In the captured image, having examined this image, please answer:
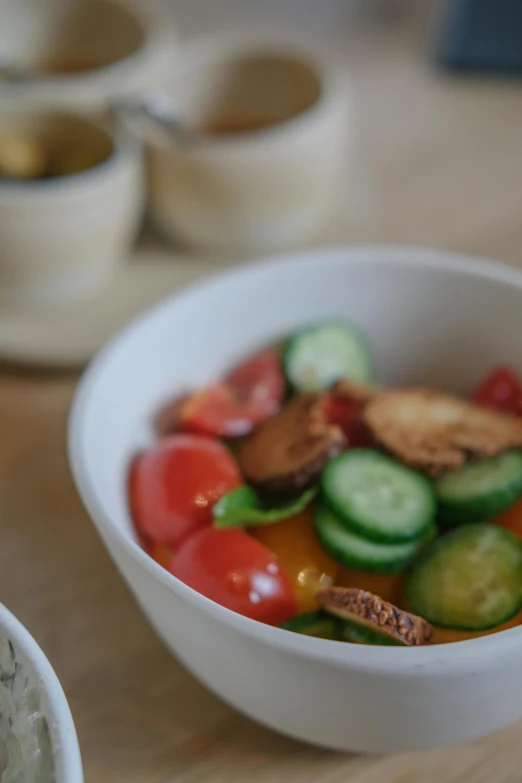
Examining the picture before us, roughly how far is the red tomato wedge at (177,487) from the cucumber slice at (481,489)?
0.47 ft

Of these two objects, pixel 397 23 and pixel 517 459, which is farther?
pixel 397 23

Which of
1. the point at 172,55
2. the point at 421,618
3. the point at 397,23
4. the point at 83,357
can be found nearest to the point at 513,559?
the point at 421,618

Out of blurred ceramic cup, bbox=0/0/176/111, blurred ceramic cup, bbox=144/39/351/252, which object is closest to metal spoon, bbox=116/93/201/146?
blurred ceramic cup, bbox=144/39/351/252

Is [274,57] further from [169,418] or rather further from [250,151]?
[169,418]

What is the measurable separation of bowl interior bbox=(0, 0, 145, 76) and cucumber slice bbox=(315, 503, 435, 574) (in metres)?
0.74

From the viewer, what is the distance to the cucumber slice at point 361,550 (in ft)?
1.71

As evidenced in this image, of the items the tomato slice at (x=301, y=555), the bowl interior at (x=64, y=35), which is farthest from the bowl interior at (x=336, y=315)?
the bowl interior at (x=64, y=35)

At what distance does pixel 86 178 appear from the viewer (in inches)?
30.5

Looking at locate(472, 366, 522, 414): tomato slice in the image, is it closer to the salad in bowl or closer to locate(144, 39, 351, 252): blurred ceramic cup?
the salad in bowl

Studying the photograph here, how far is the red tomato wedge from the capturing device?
1.87 feet

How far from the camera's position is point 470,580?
497 mm

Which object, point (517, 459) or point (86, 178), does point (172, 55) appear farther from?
point (517, 459)

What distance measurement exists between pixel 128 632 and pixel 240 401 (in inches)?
7.7

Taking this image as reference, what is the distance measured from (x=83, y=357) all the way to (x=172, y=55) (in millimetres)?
403
